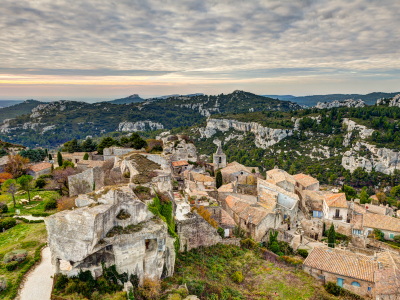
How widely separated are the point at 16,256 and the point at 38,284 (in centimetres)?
300

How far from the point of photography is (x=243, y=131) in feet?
366

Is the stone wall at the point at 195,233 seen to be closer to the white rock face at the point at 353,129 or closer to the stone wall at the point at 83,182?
the stone wall at the point at 83,182

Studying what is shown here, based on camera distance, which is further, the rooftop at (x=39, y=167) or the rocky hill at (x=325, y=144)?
the rocky hill at (x=325, y=144)

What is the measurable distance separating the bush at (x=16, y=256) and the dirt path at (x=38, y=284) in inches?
47.1


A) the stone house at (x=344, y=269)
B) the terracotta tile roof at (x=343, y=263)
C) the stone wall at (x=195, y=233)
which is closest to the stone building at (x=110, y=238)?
the stone wall at (x=195, y=233)

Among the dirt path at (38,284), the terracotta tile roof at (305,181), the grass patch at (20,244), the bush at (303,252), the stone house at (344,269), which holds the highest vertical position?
the grass patch at (20,244)

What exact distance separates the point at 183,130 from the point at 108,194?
114905mm

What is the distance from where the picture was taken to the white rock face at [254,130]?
93.5 meters

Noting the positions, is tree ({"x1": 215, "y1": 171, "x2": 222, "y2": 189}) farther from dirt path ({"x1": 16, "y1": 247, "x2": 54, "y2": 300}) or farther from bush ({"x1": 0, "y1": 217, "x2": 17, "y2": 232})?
dirt path ({"x1": 16, "y1": 247, "x2": 54, "y2": 300})

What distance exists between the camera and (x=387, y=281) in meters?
18.7

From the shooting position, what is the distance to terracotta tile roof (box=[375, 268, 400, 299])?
1800cm

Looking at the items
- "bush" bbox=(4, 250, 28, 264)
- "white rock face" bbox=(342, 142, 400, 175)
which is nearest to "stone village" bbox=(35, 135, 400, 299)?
"bush" bbox=(4, 250, 28, 264)

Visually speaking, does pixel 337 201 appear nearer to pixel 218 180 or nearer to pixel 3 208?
pixel 218 180

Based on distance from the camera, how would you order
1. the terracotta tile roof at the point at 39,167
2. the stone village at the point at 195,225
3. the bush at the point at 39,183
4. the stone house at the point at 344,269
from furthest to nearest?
the terracotta tile roof at the point at 39,167
the bush at the point at 39,183
the stone house at the point at 344,269
the stone village at the point at 195,225
